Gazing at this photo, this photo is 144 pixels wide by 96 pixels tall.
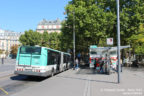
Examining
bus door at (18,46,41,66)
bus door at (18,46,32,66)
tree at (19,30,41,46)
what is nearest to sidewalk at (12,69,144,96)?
bus door at (18,46,41,66)

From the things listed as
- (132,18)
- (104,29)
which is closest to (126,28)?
(132,18)

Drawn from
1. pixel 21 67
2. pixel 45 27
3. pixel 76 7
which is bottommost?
pixel 21 67

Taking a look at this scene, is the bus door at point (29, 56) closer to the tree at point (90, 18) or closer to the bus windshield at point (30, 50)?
the bus windshield at point (30, 50)

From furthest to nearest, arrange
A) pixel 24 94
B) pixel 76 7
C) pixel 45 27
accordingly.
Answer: pixel 45 27 → pixel 76 7 → pixel 24 94

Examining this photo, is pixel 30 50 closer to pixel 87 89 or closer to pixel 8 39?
pixel 87 89

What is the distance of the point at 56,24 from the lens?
389 ft

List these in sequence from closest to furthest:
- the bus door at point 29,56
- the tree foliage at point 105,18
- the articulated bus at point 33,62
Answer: the articulated bus at point 33,62, the bus door at point 29,56, the tree foliage at point 105,18

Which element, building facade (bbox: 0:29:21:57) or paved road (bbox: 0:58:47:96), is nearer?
paved road (bbox: 0:58:47:96)

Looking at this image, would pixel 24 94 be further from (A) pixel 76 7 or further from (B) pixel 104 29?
(A) pixel 76 7

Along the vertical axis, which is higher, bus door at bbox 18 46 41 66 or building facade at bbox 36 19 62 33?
building facade at bbox 36 19 62 33

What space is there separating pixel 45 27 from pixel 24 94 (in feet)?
370

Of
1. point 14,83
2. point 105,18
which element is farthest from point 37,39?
point 14,83

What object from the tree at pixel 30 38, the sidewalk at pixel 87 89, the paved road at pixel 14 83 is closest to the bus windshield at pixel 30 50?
the paved road at pixel 14 83

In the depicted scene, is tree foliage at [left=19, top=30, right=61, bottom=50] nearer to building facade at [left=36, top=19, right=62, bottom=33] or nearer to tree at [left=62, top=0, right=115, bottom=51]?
building facade at [left=36, top=19, right=62, bottom=33]
